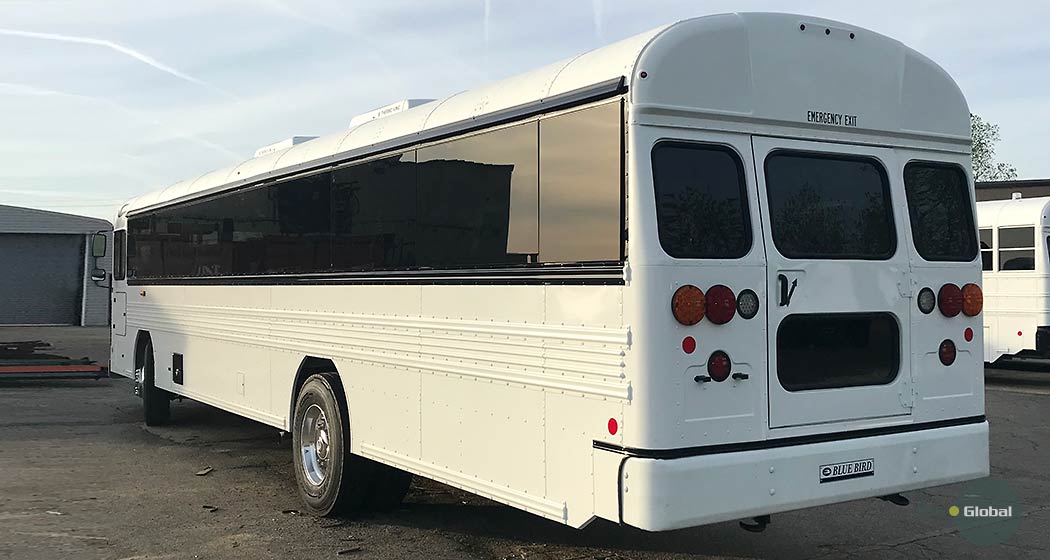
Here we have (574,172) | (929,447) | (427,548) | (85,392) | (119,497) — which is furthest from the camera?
Result: (85,392)

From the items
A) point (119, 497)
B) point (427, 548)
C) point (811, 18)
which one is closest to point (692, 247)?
point (811, 18)

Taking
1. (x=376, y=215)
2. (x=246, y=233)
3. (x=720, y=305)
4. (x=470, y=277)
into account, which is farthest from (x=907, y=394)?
(x=246, y=233)

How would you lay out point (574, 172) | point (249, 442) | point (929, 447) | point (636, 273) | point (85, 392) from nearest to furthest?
point (636, 273) → point (574, 172) → point (929, 447) → point (249, 442) → point (85, 392)

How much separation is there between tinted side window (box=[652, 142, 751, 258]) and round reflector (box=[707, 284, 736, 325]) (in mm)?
168

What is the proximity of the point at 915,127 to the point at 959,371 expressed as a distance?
53.9 inches

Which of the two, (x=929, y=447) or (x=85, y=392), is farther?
(x=85, y=392)

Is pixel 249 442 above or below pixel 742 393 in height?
below

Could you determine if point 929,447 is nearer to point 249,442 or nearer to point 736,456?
point 736,456

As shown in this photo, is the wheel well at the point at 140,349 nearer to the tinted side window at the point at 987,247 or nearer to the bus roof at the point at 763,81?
the bus roof at the point at 763,81

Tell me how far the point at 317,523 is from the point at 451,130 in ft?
9.67

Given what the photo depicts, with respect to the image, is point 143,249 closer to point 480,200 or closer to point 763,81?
point 480,200

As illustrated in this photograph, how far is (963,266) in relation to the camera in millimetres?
5688

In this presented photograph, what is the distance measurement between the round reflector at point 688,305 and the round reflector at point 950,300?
1.74 meters

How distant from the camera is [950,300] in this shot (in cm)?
558
